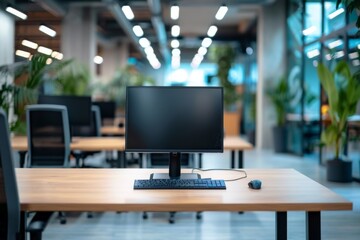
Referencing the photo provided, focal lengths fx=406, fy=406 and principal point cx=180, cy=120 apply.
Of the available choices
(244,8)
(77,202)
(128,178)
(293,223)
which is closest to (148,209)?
(77,202)

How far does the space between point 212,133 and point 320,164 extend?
552 centimetres

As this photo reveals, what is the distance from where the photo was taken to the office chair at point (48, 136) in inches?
147

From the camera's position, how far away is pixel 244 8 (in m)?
10.3

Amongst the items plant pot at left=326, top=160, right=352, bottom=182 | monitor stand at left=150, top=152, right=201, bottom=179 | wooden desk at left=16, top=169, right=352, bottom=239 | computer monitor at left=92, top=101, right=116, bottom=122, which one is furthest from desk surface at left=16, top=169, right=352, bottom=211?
computer monitor at left=92, top=101, right=116, bottom=122

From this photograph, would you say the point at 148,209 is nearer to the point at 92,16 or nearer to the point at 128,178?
the point at 128,178

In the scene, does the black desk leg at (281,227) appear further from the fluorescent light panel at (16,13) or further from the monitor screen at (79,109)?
the fluorescent light panel at (16,13)

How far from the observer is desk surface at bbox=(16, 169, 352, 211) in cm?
167

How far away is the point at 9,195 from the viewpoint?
1647mm

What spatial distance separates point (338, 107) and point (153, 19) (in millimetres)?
5328

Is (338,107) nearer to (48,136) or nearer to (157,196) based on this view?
(48,136)

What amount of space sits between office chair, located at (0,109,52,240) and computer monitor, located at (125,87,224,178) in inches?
26.2

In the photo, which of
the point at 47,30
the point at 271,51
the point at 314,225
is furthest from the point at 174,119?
the point at 47,30

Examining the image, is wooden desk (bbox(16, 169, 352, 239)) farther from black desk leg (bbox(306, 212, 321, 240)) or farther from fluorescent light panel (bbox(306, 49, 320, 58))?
fluorescent light panel (bbox(306, 49, 320, 58))

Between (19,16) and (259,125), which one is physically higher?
(19,16)
